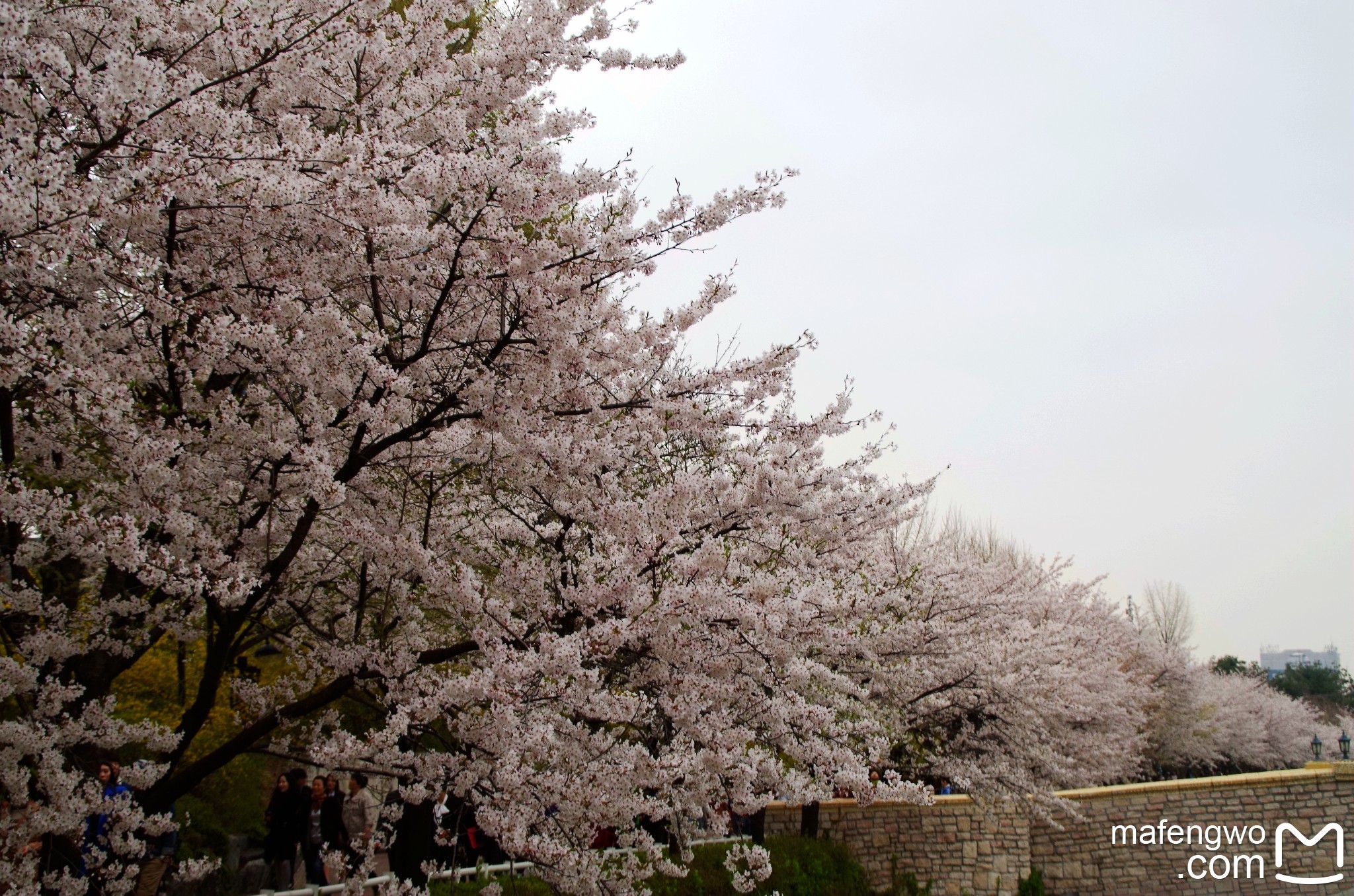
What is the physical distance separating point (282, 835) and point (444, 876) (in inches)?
81.0

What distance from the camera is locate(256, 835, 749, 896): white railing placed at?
5344 mm

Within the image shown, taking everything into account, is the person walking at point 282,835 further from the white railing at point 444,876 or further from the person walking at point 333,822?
the person walking at point 333,822

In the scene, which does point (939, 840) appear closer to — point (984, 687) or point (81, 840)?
point (984, 687)

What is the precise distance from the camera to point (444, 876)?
285 inches

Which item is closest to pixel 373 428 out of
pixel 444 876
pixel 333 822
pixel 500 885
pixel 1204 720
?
pixel 444 876

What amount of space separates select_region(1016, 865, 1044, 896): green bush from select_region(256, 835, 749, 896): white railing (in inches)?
202

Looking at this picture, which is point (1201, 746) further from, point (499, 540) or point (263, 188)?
point (263, 188)

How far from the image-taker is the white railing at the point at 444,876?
5.34m

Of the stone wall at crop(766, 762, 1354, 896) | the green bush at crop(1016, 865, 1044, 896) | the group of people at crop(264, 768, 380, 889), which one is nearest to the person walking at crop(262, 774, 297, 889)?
the group of people at crop(264, 768, 380, 889)

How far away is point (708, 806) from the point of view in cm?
598

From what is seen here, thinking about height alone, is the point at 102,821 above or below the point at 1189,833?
above

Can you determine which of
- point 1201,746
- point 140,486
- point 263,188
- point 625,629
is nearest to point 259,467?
point 140,486

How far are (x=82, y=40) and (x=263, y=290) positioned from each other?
1.34 metres

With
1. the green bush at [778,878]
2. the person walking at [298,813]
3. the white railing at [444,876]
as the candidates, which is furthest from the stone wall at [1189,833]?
the person walking at [298,813]
